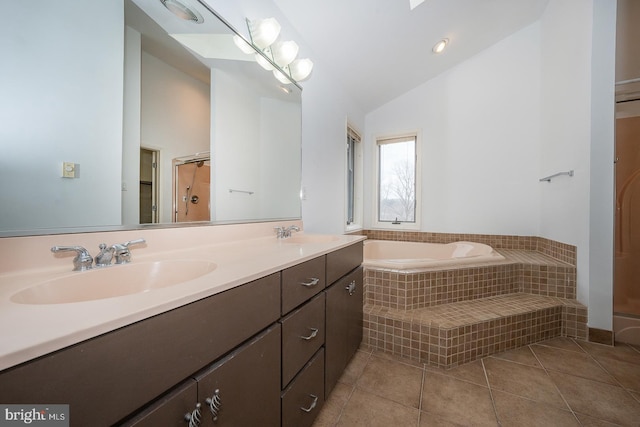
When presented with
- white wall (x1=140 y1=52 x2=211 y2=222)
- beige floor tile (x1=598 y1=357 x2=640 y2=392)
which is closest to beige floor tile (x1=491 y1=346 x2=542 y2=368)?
beige floor tile (x1=598 y1=357 x2=640 y2=392)

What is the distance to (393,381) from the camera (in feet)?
4.57

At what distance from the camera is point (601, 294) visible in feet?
5.69

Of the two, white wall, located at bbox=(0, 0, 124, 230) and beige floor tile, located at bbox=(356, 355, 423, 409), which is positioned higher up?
white wall, located at bbox=(0, 0, 124, 230)

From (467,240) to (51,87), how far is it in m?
3.37

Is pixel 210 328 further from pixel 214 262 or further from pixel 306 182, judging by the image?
pixel 306 182

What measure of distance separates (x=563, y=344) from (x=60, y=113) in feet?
9.68

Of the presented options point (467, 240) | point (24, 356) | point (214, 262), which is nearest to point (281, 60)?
point (214, 262)

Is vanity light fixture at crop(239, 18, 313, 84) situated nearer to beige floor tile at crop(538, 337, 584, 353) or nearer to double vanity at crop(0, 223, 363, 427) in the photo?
double vanity at crop(0, 223, 363, 427)

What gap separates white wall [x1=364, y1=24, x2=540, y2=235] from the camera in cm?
265

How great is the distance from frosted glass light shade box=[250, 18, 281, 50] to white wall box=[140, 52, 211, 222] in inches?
20.2

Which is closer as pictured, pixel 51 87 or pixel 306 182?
pixel 51 87

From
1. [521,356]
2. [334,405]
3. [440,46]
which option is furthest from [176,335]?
[440,46]

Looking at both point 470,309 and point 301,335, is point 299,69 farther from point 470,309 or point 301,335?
point 470,309

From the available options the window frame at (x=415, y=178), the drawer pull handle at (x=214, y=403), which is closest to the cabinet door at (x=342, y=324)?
the drawer pull handle at (x=214, y=403)
